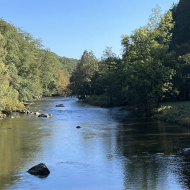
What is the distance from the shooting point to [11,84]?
49.8m

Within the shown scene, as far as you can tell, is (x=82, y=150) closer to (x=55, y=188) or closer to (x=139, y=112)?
(x=55, y=188)

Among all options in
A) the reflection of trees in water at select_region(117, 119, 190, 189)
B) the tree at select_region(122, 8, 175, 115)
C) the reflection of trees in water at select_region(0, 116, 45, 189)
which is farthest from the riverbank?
the reflection of trees in water at select_region(0, 116, 45, 189)

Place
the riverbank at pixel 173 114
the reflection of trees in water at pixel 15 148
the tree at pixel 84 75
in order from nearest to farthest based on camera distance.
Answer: the reflection of trees in water at pixel 15 148 < the riverbank at pixel 173 114 < the tree at pixel 84 75

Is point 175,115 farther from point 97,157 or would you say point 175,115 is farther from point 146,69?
point 97,157

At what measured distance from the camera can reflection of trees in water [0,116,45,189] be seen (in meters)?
15.1

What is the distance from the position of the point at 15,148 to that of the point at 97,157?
21.5 feet

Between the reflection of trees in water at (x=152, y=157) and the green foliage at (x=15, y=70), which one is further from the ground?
the green foliage at (x=15, y=70)

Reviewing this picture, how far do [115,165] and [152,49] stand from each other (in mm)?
28313

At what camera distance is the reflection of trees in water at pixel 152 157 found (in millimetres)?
13812

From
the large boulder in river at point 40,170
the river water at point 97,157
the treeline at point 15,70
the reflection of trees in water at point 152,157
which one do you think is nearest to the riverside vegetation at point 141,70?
the treeline at point 15,70

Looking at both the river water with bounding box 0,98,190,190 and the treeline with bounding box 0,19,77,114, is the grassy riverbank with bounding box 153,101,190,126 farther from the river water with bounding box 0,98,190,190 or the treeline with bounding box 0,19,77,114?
the treeline with bounding box 0,19,77,114

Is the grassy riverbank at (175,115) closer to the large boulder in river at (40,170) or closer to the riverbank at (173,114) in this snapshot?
the riverbank at (173,114)

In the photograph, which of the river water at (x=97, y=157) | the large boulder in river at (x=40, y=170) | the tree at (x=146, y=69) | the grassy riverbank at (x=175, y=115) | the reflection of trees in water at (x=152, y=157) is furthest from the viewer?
the tree at (x=146, y=69)

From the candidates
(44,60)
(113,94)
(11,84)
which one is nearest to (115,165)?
(11,84)
